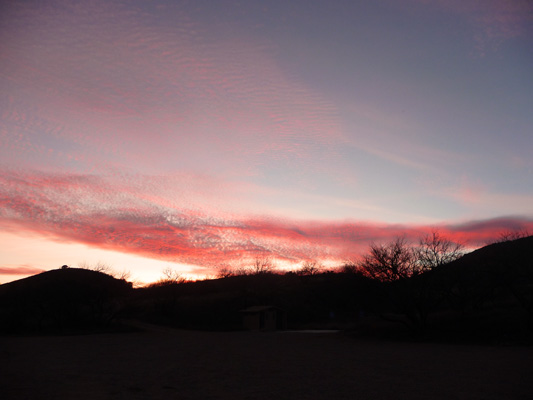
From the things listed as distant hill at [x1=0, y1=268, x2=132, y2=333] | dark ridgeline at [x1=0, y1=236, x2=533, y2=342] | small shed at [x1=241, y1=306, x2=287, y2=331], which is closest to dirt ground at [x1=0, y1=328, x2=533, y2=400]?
dark ridgeline at [x1=0, y1=236, x2=533, y2=342]

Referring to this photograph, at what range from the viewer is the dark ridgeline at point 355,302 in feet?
100.0

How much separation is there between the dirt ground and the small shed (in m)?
25.0

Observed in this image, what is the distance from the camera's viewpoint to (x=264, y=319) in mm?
48094

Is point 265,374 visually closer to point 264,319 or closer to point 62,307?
point 62,307

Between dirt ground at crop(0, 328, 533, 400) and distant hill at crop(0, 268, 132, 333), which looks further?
distant hill at crop(0, 268, 132, 333)

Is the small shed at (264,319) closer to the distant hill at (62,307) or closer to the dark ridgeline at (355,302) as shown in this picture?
the dark ridgeline at (355,302)

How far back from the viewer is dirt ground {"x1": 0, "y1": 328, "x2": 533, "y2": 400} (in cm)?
1148

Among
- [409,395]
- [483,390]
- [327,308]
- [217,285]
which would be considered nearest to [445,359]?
[483,390]

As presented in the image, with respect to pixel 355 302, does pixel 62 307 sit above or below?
below

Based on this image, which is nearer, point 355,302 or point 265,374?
point 265,374

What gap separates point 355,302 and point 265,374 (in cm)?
3703

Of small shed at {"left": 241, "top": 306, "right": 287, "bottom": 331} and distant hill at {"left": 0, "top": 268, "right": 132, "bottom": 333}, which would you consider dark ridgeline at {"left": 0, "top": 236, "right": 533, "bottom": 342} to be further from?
small shed at {"left": 241, "top": 306, "right": 287, "bottom": 331}

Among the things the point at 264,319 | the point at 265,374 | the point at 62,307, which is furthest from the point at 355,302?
the point at 265,374

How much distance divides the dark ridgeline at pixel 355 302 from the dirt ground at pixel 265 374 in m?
8.98
